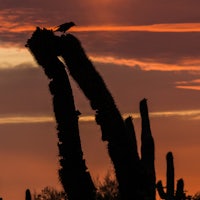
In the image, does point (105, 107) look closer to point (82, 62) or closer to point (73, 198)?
point (82, 62)

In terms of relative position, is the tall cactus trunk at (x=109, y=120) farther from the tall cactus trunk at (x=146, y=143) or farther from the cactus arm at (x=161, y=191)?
the tall cactus trunk at (x=146, y=143)

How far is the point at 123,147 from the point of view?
77.8 ft

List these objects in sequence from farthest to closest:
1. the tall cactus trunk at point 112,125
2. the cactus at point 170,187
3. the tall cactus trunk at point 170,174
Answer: the tall cactus trunk at point 170,174 → the cactus at point 170,187 → the tall cactus trunk at point 112,125

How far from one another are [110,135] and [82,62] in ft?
7.39

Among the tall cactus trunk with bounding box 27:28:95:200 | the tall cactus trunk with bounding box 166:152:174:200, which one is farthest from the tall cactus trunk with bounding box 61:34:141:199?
the tall cactus trunk with bounding box 166:152:174:200

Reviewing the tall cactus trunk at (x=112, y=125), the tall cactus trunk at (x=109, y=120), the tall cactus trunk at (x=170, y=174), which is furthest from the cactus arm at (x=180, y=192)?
the tall cactus trunk at (x=109, y=120)

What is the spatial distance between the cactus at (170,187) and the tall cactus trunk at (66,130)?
2098 mm

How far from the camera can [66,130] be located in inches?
965

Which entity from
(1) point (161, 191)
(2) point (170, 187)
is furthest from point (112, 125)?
(2) point (170, 187)

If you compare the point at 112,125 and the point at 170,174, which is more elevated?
the point at 112,125

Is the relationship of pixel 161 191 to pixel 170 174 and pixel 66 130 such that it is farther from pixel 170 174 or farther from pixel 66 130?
pixel 66 130

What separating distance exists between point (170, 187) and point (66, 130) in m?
4.48

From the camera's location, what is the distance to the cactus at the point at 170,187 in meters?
25.2

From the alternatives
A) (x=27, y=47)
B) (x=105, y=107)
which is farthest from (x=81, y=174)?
(x=27, y=47)
